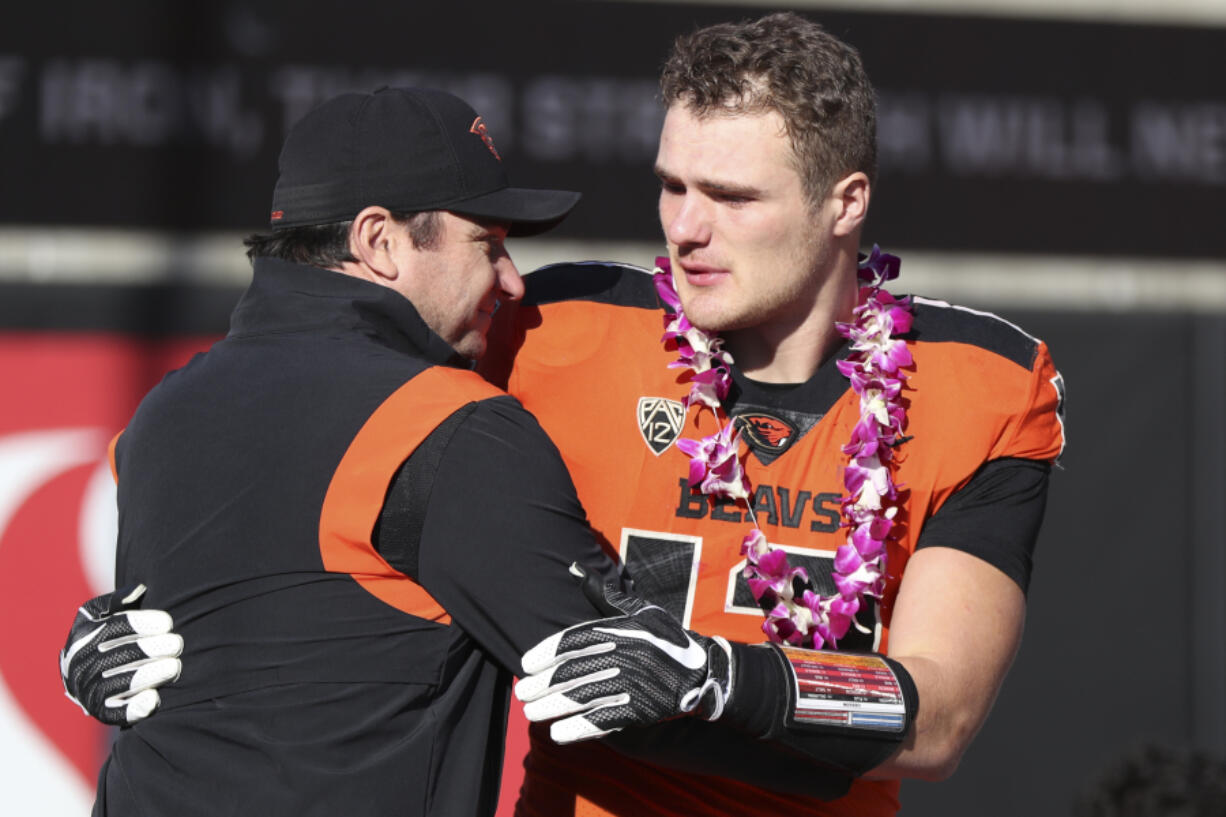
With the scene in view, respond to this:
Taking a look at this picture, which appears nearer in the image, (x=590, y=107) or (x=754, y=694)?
(x=754, y=694)

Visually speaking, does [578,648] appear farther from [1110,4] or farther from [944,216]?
[1110,4]

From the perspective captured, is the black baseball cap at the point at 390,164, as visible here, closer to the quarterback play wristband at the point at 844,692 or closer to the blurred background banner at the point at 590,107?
the quarterback play wristband at the point at 844,692

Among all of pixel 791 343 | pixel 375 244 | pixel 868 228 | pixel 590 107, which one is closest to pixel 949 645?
pixel 791 343

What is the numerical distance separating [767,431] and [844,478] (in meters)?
0.16

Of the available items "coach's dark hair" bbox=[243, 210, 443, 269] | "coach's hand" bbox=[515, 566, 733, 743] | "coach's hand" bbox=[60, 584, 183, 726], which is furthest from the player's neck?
"coach's hand" bbox=[60, 584, 183, 726]

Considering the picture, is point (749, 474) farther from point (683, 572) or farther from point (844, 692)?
point (844, 692)

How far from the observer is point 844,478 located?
7.79 feet

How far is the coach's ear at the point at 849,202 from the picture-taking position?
2.48 meters

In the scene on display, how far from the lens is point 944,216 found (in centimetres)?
452

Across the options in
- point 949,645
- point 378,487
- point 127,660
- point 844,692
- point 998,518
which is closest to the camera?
point 378,487

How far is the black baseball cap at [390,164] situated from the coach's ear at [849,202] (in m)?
0.54

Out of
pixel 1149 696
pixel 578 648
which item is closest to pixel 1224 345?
pixel 1149 696

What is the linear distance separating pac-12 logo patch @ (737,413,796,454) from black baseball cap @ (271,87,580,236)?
19.8 inches

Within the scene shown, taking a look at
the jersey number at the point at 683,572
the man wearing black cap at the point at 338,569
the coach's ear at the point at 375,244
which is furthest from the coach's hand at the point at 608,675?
the coach's ear at the point at 375,244
